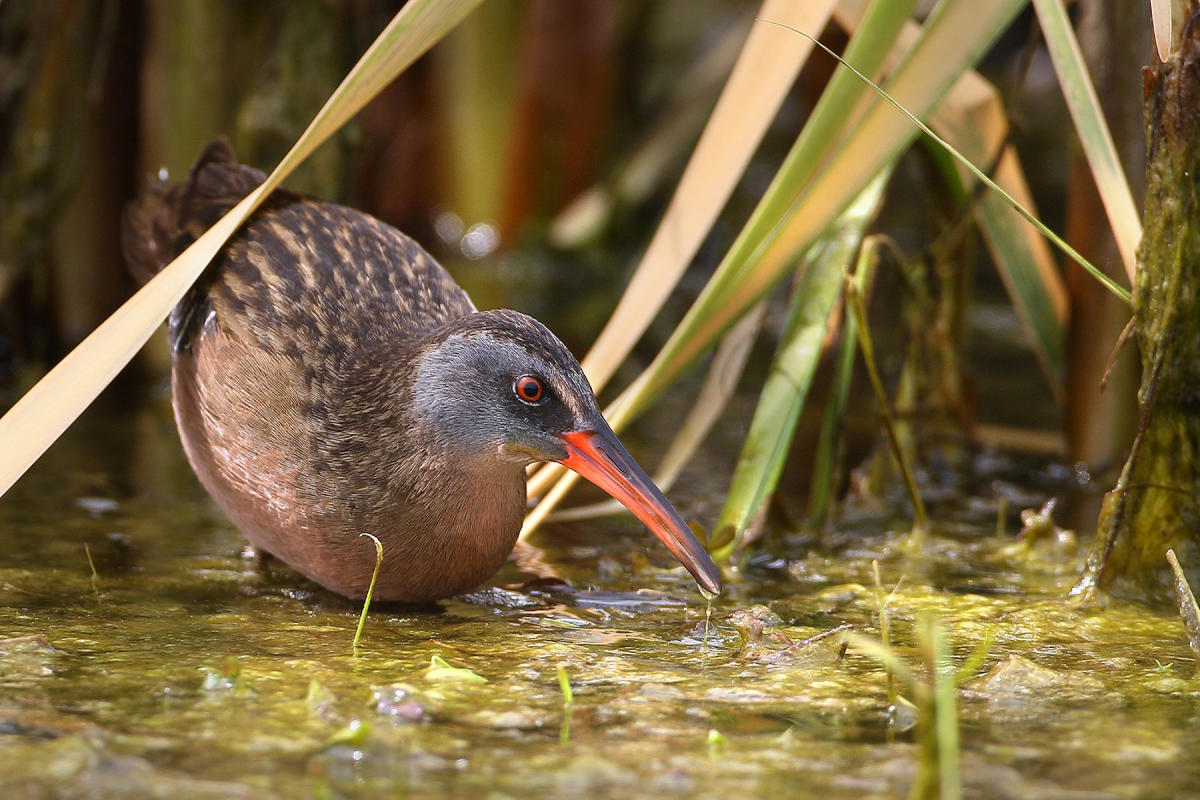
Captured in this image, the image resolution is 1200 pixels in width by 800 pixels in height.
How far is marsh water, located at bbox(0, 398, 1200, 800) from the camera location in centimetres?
196

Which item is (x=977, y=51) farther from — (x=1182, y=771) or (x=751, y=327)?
(x=1182, y=771)

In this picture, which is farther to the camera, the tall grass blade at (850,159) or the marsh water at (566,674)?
the tall grass blade at (850,159)

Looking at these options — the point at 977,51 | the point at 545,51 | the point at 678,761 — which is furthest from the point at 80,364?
the point at 545,51

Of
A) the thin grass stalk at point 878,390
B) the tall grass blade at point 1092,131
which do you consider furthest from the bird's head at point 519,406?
the tall grass blade at point 1092,131

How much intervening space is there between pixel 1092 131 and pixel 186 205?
6.63ft

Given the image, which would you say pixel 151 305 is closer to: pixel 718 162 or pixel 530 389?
pixel 530 389

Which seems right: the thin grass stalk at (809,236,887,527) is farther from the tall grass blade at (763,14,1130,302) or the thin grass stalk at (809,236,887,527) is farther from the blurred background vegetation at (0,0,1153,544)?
the tall grass blade at (763,14,1130,302)

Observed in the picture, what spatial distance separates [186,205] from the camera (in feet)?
11.3

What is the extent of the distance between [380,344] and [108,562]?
30.3 inches

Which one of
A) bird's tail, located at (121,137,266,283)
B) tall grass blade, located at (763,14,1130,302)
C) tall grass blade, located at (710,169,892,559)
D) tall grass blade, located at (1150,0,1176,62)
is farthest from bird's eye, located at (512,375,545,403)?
tall grass blade, located at (1150,0,1176,62)

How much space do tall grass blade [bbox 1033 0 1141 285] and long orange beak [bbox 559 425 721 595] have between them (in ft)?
3.22

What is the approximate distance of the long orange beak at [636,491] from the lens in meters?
2.69

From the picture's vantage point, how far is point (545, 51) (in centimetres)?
664

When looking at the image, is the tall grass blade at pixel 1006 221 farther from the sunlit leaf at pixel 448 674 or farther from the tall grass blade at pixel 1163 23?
the sunlit leaf at pixel 448 674
